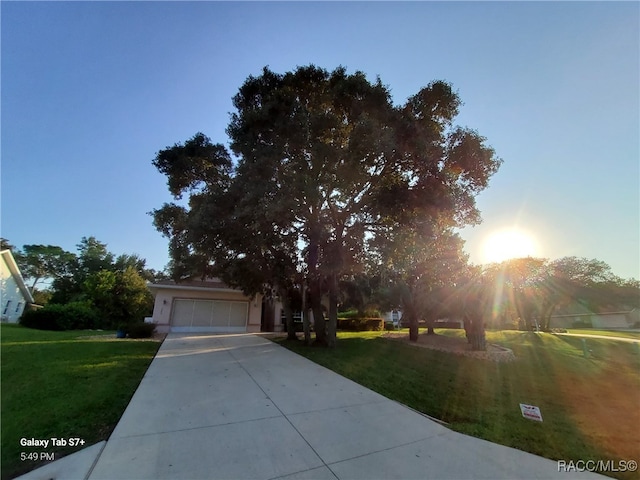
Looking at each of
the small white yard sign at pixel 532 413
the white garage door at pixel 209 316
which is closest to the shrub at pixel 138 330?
the white garage door at pixel 209 316

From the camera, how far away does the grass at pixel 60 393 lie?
3.98 metres

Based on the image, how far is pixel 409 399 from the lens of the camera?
6406 millimetres

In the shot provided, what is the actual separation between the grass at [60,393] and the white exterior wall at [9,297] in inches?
772

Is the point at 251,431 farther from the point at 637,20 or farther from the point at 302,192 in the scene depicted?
the point at 637,20

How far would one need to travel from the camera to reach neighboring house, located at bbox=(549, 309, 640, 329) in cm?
3784

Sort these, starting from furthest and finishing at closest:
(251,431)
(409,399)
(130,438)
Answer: (409,399) < (251,431) < (130,438)

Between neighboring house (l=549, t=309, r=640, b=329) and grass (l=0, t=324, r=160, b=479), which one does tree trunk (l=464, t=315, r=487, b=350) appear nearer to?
grass (l=0, t=324, r=160, b=479)

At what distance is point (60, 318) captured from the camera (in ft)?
64.1

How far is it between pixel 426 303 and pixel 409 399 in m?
11.4

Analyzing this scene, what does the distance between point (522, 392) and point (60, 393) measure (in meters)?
10.2

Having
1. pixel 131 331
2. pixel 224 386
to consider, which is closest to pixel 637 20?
pixel 224 386

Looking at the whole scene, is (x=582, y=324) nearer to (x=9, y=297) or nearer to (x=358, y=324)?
(x=358, y=324)

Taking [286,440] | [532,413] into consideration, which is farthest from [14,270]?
[532,413]

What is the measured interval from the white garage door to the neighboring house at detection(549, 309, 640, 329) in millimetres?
38703
